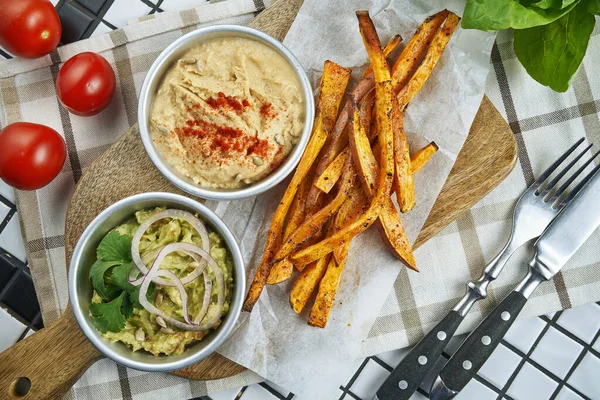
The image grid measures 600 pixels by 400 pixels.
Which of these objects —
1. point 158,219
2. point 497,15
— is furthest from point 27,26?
point 497,15

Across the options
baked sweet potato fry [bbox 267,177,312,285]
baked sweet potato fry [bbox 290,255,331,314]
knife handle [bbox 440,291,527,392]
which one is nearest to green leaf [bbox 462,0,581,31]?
baked sweet potato fry [bbox 267,177,312,285]

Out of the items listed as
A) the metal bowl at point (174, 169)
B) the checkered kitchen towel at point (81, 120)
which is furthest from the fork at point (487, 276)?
the metal bowl at point (174, 169)

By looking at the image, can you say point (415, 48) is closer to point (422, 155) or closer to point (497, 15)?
point (497, 15)

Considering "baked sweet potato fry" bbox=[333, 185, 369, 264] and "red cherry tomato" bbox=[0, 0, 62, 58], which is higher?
"red cherry tomato" bbox=[0, 0, 62, 58]

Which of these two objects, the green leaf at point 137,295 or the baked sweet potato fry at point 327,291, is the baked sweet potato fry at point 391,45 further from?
the green leaf at point 137,295

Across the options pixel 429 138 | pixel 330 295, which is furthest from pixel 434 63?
pixel 330 295

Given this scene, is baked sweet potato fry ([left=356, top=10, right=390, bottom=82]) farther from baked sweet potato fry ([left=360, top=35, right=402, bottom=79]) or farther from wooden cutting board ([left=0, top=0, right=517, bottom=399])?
wooden cutting board ([left=0, top=0, right=517, bottom=399])
